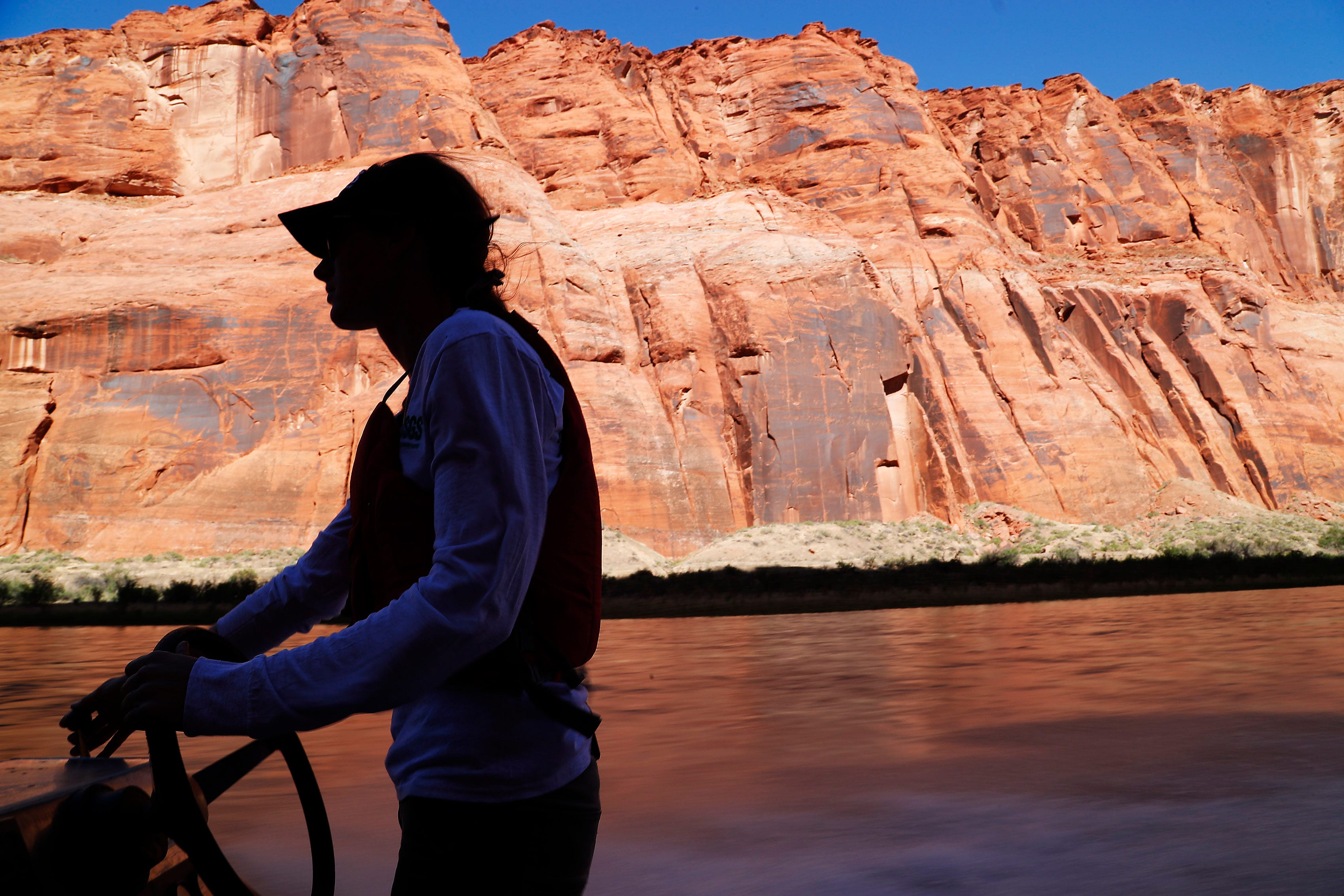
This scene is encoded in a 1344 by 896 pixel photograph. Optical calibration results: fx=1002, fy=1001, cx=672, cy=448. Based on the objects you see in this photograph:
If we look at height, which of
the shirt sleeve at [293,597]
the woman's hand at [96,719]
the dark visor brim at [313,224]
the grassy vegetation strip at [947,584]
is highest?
the dark visor brim at [313,224]

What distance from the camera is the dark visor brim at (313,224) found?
1.70 m

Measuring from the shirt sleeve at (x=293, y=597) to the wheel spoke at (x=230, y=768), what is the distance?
0.75 ft

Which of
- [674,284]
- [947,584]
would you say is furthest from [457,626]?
[674,284]

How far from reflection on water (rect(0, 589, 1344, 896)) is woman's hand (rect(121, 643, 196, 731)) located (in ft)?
10.4

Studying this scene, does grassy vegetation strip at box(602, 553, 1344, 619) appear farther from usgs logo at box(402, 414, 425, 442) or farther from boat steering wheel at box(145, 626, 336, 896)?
usgs logo at box(402, 414, 425, 442)

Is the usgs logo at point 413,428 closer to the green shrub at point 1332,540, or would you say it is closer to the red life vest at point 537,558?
the red life vest at point 537,558

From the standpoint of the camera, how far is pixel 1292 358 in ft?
158

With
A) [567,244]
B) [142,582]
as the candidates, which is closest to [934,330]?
[567,244]

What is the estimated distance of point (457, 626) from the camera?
51.8 inches

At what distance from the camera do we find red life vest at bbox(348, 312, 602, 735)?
148cm

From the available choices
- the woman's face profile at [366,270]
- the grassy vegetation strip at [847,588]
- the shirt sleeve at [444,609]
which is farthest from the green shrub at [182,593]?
the shirt sleeve at [444,609]

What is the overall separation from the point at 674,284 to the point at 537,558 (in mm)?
39451

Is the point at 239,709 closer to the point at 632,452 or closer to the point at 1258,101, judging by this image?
the point at 632,452

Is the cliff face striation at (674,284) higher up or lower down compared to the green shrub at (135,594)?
higher up
